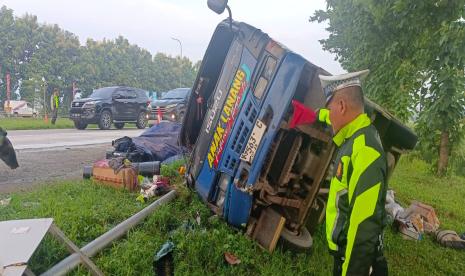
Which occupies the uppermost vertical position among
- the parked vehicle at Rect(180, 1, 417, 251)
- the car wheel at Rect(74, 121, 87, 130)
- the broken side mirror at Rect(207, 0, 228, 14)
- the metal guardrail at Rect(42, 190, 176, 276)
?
the broken side mirror at Rect(207, 0, 228, 14)

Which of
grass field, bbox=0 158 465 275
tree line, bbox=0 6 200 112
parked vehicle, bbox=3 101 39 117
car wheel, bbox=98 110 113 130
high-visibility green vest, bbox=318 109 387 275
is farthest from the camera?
tree line, bbox=0 6 200 112

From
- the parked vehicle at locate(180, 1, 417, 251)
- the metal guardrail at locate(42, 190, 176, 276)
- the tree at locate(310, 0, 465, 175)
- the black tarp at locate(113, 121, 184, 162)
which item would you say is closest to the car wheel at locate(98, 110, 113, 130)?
the black tarp at locate(113, 121, 184, 162)

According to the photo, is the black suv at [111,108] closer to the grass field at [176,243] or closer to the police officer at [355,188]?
the grass field at [176,243]

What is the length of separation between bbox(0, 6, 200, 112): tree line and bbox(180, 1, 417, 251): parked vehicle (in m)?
27.4

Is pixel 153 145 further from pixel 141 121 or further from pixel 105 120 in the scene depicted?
pixel 141 121

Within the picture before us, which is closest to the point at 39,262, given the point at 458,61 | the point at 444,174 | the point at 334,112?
the point at 334,112

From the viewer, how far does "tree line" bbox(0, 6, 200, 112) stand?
33.6 meters

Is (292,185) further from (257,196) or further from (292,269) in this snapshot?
(292,269)

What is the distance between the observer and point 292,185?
12.2 feet

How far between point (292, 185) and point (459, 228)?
3.35m

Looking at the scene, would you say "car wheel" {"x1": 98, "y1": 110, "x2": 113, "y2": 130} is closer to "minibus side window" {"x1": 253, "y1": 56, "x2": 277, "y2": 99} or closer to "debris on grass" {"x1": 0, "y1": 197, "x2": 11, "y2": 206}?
Answer: "debris on grass" {"x1": 0, "y1": 197, "x2": 11, "y2": 206}

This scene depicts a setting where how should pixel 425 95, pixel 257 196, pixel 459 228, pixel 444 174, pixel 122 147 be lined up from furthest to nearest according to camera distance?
pixel 444 174 < pixel 425 95 < pixel 122 147 < pixel 459 228 < pixel 257 196

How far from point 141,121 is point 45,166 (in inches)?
463

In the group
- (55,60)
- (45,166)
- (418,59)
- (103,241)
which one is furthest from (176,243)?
(55,60)
